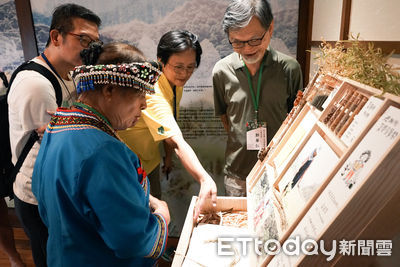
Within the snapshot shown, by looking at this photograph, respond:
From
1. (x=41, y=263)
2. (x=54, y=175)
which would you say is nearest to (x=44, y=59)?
(x=54, y=175)

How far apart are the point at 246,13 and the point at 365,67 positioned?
92cm

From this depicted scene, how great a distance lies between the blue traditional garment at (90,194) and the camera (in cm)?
83

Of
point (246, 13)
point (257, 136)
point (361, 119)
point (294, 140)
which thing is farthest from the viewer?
point (257, 136)

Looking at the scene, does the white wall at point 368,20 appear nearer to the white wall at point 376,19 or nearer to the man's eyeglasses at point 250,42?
the white wall at point 376,19

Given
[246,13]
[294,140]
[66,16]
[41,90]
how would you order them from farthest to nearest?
[246,13]
[66,16]
[41,90]
[294,140]

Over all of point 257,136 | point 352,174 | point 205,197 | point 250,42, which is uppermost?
point 250,42

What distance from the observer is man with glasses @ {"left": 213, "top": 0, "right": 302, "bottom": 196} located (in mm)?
1880

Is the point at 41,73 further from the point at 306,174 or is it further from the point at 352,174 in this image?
the point at 352,174

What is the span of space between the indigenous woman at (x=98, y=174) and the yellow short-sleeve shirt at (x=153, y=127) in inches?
16.1

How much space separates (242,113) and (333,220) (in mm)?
1411

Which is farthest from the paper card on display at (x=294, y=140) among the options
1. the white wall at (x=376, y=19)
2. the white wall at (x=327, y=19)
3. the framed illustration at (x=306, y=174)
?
the white wall at (x=327, y=19)

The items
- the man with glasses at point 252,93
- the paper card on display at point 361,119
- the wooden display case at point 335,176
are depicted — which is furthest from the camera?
the man with glasses at point 252,93

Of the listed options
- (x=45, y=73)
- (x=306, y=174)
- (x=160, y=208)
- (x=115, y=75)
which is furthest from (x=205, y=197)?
(x=45, y=73)

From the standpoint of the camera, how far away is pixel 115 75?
0.87 meters
